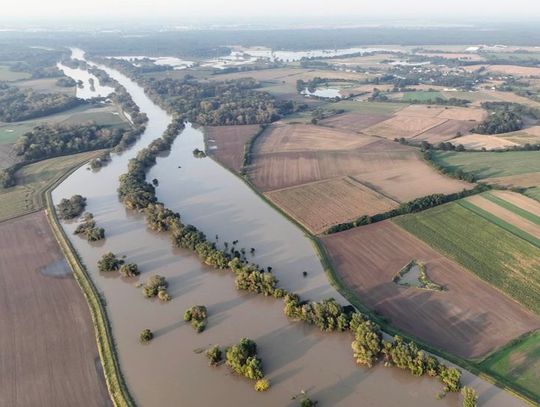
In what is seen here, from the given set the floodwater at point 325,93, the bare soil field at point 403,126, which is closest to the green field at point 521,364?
the bare soil field at point 403,126

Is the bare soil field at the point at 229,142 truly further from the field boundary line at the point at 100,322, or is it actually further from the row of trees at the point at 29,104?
the row of trees at the point at 29,104

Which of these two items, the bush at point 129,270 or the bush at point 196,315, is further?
the bush at point 129,270

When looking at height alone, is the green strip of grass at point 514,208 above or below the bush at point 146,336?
above

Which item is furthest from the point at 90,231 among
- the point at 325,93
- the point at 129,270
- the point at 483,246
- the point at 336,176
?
the point at 325,93

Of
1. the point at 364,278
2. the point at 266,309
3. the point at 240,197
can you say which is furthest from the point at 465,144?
the point at 266,309

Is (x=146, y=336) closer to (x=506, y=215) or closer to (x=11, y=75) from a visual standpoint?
(x=506, y=215)

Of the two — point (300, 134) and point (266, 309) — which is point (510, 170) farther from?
point (266, 309)
